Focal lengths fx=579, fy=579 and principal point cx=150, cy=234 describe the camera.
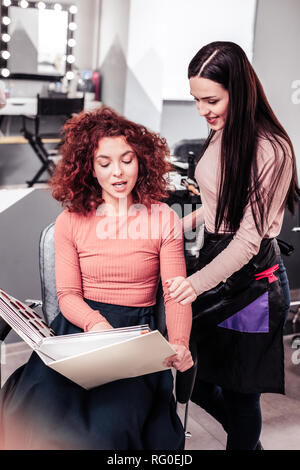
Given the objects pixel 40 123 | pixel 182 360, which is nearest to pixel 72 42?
pixel 40 123

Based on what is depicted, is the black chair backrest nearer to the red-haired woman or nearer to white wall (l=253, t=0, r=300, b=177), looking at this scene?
white wall (l=253, t=0, r=300, b=177)

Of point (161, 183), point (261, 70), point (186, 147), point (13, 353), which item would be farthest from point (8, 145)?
point (161, 183)

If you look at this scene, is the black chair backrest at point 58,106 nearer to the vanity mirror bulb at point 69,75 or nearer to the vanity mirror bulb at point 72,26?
the vanity mirror bulb at point 69,75

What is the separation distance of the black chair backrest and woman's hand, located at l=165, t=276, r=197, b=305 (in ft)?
6.24

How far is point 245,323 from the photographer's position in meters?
1.54

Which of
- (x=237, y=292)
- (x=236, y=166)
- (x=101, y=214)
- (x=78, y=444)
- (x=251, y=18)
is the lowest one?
(x=78, y=444)

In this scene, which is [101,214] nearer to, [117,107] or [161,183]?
[161,183]

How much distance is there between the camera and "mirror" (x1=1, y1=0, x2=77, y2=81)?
9.42 feet

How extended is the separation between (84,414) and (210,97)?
763 millimetres

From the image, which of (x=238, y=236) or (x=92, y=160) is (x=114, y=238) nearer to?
(x=92, y=160)

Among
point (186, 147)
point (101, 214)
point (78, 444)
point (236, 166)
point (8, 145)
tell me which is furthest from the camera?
point (8, 145)

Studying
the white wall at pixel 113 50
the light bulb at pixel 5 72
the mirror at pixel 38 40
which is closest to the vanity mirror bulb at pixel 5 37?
the mirror at pixel 38 40

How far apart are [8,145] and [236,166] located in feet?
6.25

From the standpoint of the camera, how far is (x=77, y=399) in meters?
1.24
